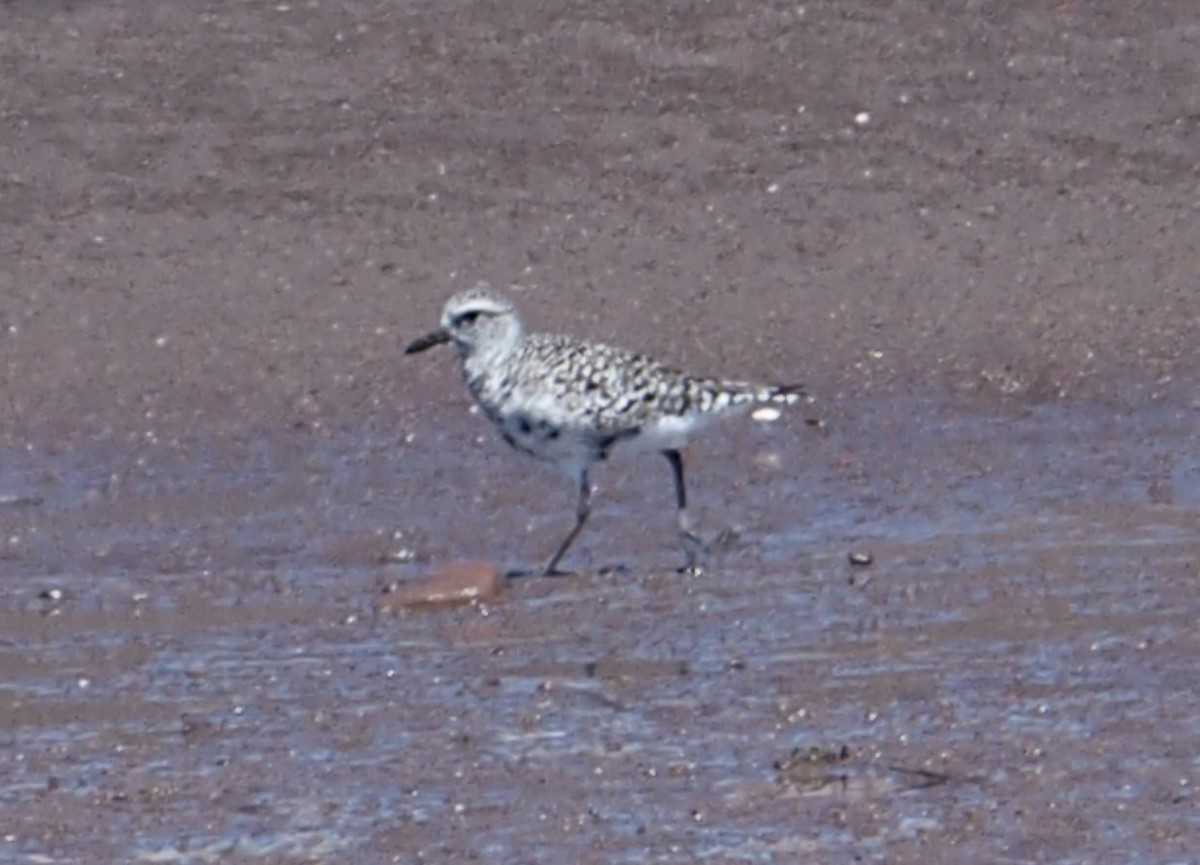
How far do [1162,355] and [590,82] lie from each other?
3.55 m

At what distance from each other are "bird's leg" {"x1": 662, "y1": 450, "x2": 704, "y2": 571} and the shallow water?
0.10m

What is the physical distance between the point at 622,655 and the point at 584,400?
1329 millimetres

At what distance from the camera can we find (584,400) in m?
9.48

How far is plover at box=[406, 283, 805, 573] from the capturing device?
951cm

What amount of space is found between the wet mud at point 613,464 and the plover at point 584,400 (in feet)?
1.19

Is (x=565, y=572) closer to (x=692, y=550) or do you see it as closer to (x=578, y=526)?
(x=578, y=526)

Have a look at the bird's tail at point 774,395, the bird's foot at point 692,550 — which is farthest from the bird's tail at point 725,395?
the bird's foot at point 692,550

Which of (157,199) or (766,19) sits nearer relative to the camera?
(157,199)

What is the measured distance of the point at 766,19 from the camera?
15.0 m

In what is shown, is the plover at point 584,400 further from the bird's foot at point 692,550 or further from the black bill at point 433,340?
the black bill at point 433,340

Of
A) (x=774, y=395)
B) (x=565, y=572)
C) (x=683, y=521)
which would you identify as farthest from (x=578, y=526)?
(x=774, y=395)

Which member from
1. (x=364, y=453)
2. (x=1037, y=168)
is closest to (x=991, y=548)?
(x=364, y=453)

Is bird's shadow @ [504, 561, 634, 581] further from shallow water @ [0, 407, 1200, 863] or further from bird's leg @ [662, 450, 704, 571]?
bird's leg @ [662, 450, 704, 571]

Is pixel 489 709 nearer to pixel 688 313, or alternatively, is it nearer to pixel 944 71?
pixel 688 313
